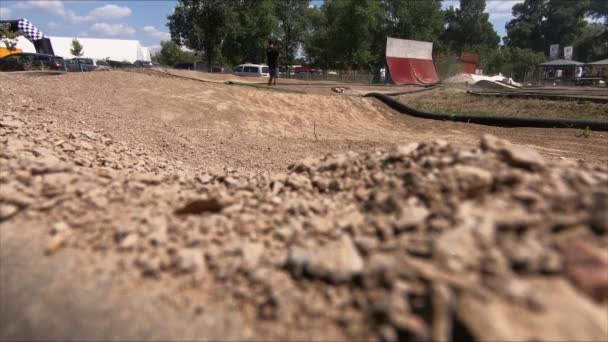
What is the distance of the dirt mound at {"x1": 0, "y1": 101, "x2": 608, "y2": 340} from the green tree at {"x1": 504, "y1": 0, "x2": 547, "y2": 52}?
266ft

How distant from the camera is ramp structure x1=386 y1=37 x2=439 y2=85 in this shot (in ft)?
78.9

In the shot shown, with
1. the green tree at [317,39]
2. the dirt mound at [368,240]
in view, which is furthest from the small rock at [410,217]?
the green tree at [317,39]

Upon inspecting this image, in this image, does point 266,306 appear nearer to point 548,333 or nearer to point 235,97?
point 548,333

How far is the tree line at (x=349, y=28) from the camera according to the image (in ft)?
121

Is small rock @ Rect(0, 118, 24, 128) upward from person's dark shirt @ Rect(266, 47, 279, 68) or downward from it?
downward

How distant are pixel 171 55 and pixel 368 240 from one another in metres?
76.5

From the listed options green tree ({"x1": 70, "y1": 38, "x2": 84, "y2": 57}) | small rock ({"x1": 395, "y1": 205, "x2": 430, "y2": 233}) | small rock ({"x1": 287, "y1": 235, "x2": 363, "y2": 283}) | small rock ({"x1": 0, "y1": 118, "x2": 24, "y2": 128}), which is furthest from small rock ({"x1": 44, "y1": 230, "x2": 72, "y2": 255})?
green tree ({"x1": 70, "y1": 38, "x2": 84, "y2": 57})

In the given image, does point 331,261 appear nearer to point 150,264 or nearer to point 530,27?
point 150,264

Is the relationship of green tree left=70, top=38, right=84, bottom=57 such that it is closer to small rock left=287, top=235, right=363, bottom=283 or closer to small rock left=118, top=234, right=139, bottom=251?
small rock left=118, top=234, right=139, bottom=251

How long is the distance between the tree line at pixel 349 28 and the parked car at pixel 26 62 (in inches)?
642

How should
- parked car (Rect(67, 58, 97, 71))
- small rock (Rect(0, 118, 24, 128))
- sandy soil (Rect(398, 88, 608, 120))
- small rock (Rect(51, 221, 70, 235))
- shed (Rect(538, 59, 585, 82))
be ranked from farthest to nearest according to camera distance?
shed (Rect(538, 59, 585, 82))
parked car (Rect(67, 58, 97, 71))
sandy soil (Rect(398, 88, 608, 120))
small rock (Rect(0, 118, 24, 128))
small rock (Rect(51, 221, 70, 235))

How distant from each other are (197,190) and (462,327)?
2331mm

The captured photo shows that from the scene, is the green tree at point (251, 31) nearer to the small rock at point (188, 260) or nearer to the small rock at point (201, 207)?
the small rock at point (201, 207)

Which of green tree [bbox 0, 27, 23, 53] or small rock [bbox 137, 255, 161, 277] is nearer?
small rock [bbox 137, 255, 161, 277]
